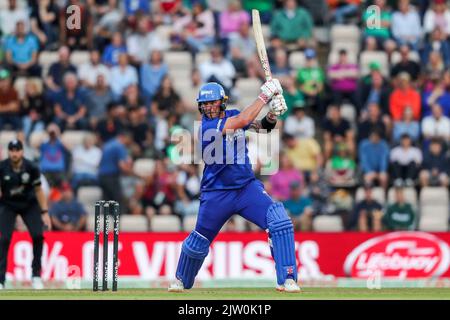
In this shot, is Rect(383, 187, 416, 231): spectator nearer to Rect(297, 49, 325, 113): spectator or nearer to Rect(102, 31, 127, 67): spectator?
Rect(297, 49, 325, 113): spectator

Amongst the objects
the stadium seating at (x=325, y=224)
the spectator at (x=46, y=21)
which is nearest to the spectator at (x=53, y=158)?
the spectator at (x=46, y=21)

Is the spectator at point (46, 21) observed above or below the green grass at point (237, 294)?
above

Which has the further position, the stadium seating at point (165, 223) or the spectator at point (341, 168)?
the spectator at point (341, 168)

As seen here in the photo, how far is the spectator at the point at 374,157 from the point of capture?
22.2 metres

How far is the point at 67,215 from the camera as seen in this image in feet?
70.2

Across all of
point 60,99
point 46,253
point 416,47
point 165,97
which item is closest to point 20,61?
point 60,99

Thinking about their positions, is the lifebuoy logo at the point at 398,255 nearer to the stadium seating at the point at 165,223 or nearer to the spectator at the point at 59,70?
the stadium seating at the point at 165,223

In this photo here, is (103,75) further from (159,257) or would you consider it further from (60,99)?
(159,257)

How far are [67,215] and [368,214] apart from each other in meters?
4.72

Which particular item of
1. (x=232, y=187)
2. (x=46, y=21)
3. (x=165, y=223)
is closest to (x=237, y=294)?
(x=232, y=187)

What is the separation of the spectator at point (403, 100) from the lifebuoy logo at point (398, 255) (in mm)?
2849

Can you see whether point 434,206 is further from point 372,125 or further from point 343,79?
A: point 343,79

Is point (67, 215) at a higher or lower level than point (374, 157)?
lower

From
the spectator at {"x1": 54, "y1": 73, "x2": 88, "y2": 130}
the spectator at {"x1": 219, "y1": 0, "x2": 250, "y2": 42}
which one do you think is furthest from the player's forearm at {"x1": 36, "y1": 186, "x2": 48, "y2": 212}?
the spectator at {"x1": 219, "y1": 0, "x2": 250, "y2": 42}
